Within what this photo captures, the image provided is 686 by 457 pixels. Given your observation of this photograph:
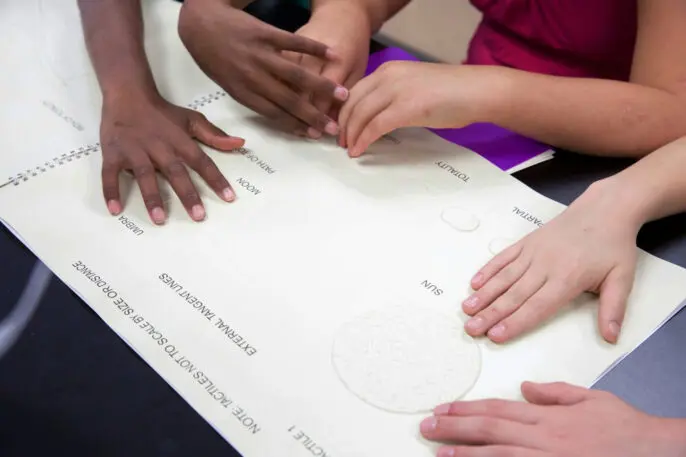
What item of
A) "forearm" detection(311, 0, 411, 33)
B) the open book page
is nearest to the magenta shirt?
"forearm" detection(311, 0, 411, 33)

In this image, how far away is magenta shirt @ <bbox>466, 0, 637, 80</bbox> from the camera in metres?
0.68

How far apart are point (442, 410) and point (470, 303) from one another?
0.29 feet

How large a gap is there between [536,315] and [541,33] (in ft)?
1.24

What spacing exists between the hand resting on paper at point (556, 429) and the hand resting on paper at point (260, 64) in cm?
30

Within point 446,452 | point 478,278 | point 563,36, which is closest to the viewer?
point 446,452

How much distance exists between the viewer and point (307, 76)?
601 millimetres

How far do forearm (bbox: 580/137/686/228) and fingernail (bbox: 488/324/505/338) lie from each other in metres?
0.13

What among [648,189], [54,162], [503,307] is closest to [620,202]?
[648,189]

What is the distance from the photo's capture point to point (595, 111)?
1.90ft

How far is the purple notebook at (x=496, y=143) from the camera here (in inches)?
23.8

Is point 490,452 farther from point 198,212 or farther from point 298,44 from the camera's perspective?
point 298,44

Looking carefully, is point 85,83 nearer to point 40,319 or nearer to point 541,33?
point 40,319

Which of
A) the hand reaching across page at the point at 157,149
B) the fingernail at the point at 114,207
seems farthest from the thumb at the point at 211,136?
the fingernail at the point at 114,207

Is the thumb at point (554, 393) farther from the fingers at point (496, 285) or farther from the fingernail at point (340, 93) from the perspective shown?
the fingernail at point (340, 93)
